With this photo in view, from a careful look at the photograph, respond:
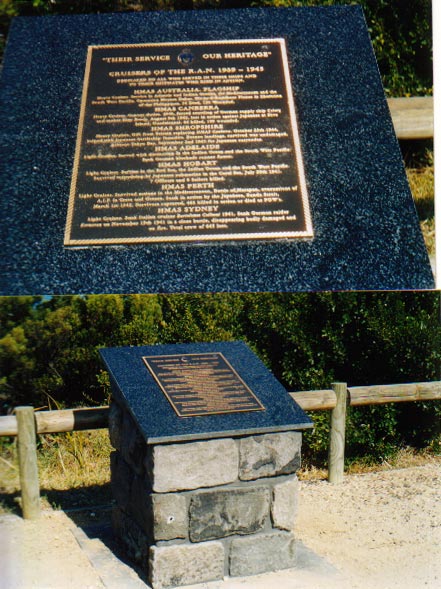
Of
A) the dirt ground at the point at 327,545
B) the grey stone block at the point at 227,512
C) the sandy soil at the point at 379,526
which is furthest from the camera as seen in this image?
the sandy soil at the point at 379,526

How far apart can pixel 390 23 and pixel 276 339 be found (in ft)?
8.77

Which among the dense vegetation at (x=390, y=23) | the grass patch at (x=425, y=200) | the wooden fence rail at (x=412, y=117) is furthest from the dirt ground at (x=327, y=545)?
the dense vegetation at (x=390, y=23)

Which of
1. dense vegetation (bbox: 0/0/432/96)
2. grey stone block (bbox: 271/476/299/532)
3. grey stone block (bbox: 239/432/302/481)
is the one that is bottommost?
grey stone block (bbox: 271/476/299/532)

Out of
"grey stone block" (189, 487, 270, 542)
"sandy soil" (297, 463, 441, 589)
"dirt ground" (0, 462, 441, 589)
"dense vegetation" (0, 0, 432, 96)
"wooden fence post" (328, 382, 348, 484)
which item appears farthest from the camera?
"dense vegetation" (0, 0, 432, 96)

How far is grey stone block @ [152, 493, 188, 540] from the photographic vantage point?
3.47 meters

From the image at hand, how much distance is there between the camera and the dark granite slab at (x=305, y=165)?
347 cm

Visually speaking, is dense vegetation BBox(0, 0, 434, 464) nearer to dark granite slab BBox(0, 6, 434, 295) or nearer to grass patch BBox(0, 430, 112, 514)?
grass patch BBox(0, 430, 112, 514)

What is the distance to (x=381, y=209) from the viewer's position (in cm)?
370

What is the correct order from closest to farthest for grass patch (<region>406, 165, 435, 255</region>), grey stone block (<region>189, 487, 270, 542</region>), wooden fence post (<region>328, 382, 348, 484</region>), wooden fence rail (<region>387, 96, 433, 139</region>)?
grey stone block (<region>189, 487, 270, 542</region>), wooden fence rail (<region>387, 96, 433, 139</region>), wooden fence post (<region>328, 382, 348, 484</region>), grass patch (<region>406, 165, 435, 255</region>)

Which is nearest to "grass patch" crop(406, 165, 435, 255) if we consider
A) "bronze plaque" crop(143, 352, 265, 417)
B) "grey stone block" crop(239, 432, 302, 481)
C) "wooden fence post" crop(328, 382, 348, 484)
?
"wooden fence post" crop(328, 382, 348, 484)

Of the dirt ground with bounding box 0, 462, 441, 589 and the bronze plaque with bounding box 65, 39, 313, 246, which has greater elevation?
the bronze plaque with bounding box 65, 39, 313, 246

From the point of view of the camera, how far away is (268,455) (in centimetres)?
364

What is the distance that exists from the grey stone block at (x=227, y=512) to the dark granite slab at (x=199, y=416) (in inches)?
12.9

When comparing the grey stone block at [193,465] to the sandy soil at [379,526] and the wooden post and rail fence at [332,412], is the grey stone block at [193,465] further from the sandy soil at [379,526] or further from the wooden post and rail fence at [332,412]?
the wooden post and rail fence at [332,412]
